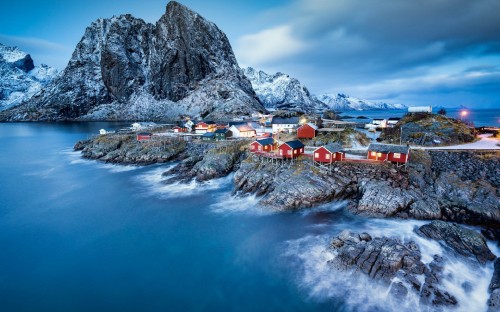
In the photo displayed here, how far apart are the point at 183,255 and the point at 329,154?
23.3 meters

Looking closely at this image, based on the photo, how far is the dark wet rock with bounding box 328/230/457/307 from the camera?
17.0 m

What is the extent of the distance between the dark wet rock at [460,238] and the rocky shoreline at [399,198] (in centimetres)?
7

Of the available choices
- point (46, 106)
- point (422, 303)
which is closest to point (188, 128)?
point (422, 303)

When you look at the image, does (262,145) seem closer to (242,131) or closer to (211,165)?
(211,165)

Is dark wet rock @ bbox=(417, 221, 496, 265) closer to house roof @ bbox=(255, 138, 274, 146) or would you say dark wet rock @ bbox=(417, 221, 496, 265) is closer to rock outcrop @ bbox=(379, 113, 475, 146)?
house roof @ bbox=(255, 138, 274, 146)

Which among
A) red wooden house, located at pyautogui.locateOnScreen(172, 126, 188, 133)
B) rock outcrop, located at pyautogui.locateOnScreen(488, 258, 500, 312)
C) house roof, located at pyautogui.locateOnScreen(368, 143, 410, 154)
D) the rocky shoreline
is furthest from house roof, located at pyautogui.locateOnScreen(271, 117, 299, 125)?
rock outcrop, located at pyautogui.locateOnScreen(488, 258, 500, 312)

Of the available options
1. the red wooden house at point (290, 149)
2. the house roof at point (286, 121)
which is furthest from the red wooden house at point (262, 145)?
the house roof at point (286, 121)

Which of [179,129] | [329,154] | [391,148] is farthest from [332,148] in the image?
[179,129]

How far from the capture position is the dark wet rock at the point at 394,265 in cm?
1698

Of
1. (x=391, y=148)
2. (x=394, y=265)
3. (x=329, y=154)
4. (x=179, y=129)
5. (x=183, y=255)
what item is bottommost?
(x=183, y=255)

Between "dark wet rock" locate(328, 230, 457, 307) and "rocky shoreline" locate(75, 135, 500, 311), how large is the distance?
63 millimetres

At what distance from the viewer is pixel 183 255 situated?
24.0 meters

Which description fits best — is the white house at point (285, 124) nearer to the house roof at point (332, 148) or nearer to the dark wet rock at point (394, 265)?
the house roof at point (332, 148)

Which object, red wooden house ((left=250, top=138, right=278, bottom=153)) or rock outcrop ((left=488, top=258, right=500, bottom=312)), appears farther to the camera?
red wooden house ((left=250, top=138, right=278, bottom=153))
